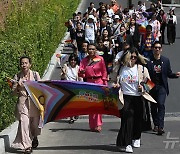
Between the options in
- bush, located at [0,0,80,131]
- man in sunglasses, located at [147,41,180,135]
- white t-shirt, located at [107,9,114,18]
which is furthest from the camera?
white t-shirt, located at [107,9,114,18]

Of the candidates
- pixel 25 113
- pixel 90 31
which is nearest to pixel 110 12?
pixel 90 31

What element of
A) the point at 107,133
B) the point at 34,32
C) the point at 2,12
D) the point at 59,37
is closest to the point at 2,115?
the point at 107,133

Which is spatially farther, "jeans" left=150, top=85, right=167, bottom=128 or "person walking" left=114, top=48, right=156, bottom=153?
"jeans" left=150, top=85, right=167, bottom=128

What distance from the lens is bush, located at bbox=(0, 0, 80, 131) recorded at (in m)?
10.9

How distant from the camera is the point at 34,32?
1548cm

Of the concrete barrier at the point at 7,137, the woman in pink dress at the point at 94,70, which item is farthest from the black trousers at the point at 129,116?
the concrete barrier at the point at 7,137

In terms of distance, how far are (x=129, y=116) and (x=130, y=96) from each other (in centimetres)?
32

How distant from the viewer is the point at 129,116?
1001 centimetres

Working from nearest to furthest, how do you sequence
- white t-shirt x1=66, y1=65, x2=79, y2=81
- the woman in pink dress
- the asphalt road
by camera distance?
the woman in pink dress
white t-shirt x1=66, y1=65, x2=79, y2=81
the asphalt road

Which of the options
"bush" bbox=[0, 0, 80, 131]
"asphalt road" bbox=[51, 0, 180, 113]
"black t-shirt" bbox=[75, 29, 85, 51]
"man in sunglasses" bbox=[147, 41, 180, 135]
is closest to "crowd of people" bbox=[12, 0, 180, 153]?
"man in sunglasses" bbox=[147, 41, 180, 135]

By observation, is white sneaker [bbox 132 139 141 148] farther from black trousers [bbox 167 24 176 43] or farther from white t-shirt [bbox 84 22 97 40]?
black trousers [bbox 167 24 176 43]

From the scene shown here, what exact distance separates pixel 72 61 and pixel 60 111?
7.55 feet

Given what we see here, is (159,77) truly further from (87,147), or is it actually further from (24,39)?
(24,39)

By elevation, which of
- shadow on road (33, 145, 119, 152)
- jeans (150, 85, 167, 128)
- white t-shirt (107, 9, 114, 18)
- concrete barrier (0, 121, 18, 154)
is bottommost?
shadow on road (33, 145, 119, 152)
